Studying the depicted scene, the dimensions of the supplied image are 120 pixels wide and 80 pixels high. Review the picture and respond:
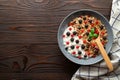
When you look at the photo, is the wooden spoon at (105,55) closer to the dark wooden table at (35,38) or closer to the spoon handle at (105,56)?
the spoon handle at (105,56)

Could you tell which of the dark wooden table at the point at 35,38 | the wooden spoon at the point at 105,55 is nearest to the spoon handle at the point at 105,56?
the wooden spoon at the point at 105,55

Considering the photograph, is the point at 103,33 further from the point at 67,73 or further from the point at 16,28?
the point at 16,28

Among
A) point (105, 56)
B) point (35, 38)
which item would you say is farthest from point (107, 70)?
point (35, 38)

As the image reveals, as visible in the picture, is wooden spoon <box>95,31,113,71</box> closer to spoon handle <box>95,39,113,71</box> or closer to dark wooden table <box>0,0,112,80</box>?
spoon handle <box>95,39,113,71</box>

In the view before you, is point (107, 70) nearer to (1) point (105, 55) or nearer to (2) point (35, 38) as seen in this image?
(1) point (105, 55)

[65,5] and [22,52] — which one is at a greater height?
[65,5]

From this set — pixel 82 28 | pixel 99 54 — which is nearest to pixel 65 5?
pixel 82 28
